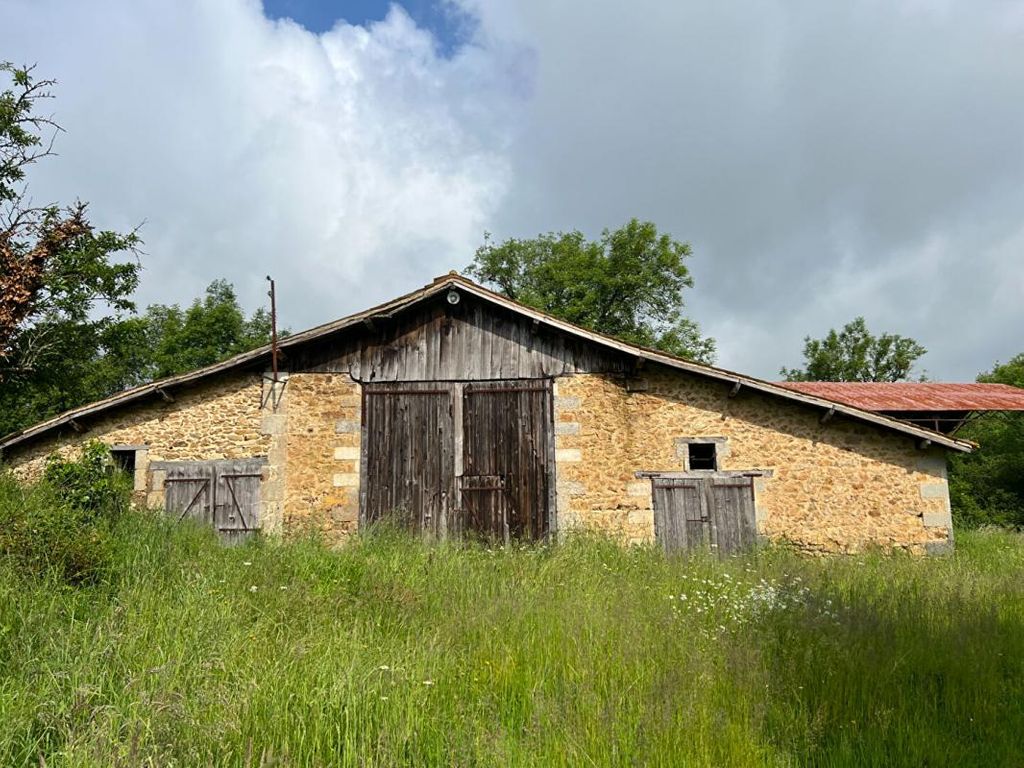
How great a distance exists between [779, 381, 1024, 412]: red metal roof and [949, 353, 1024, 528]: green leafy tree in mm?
4466

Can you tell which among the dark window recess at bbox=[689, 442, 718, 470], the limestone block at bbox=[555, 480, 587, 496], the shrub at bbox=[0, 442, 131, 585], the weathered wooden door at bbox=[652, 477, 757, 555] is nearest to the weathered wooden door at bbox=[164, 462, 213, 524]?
the shrub at bbox=[0, 442, 131, 585]

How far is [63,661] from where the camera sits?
401cm

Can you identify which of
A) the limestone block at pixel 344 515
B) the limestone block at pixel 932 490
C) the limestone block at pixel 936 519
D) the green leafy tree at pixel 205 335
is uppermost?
the green leafy tree at pixel 205 335

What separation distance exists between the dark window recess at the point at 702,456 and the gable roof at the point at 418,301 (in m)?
1.15

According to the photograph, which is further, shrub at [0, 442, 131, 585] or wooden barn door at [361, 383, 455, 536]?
wooden barn door at [361, 383, 455, 536]

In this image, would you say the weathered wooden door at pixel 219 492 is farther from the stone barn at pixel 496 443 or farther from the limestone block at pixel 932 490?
the limestone block at pixel 932 490

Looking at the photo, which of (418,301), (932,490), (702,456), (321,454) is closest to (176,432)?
(321,454)

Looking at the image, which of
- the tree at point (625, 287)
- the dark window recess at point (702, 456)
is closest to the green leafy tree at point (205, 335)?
the tree at point (625, 287)

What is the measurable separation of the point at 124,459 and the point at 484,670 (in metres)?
9.24

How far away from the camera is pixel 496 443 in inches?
420

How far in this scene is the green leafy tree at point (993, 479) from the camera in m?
19.2

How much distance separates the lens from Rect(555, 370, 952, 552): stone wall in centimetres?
1000

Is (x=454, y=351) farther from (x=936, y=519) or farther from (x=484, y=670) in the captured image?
(x=936, y=519)

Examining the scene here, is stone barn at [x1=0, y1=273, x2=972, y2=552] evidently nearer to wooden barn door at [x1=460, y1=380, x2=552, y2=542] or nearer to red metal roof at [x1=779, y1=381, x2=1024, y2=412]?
wooden barn door at [x1=460, y1=380, x2=552, y2=542]
